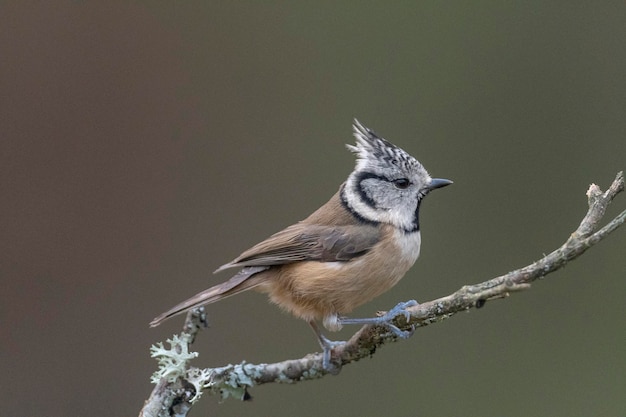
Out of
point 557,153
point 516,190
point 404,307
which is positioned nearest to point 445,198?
point 516,190

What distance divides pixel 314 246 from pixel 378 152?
480 millimetres

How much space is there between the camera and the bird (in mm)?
3195

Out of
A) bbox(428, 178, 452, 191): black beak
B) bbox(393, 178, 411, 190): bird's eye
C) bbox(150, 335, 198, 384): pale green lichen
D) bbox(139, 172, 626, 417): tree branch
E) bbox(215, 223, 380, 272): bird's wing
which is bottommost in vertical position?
bbox(139, 172, 626, 417): tree branch

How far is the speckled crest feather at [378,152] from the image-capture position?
11.2 ft

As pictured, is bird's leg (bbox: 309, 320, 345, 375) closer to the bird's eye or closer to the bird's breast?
the bird's breast

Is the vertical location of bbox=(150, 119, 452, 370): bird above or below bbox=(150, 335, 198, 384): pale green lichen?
above

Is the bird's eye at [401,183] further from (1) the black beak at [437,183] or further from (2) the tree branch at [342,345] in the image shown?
(2) the tree branch at [342,345]

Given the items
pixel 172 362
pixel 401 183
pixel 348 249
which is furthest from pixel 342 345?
pixel 401 183

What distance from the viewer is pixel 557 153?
200 inches

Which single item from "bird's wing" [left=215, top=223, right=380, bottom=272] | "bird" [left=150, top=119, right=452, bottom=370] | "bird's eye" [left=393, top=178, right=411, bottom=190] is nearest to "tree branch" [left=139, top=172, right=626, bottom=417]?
"bird" [left=150, top=119, right=452, bottom=370]

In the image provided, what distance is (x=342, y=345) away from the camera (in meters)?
2.87

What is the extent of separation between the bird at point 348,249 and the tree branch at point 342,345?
0.74 ft

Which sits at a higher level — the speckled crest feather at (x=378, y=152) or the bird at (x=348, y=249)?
the speckled crest feather at (x=378, y=152)

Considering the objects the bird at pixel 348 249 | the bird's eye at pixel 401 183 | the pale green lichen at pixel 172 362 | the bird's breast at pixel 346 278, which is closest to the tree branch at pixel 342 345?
the pale green lichen at pixel 172 362
